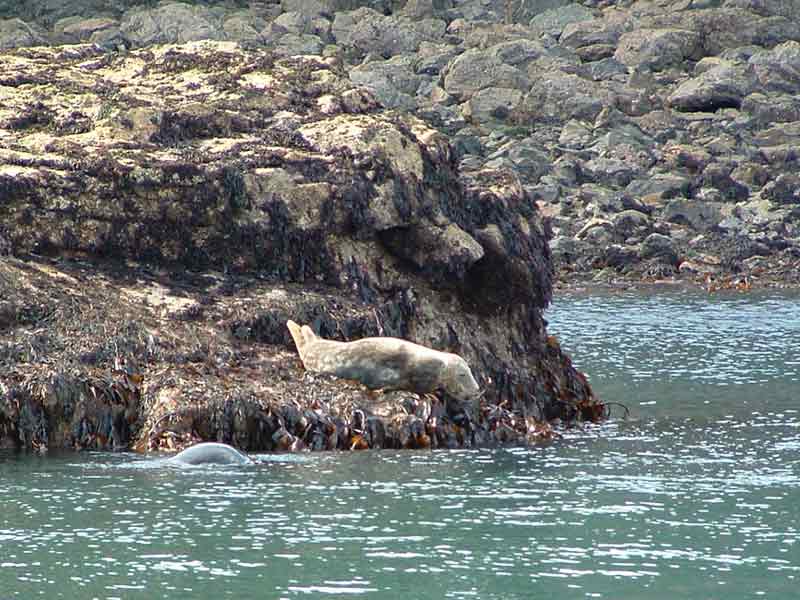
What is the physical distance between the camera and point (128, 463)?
19.1m

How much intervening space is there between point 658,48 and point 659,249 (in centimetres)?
3386

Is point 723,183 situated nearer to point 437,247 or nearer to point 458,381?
point 437,247

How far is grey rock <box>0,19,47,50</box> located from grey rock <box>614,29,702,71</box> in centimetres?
2948

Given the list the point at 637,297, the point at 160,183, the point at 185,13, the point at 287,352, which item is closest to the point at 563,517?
the point at 287,352

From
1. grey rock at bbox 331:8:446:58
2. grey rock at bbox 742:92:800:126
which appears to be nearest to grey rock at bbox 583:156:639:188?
grey rock at bbox 742:92:800:126

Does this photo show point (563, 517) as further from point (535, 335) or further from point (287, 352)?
point (535, 335)

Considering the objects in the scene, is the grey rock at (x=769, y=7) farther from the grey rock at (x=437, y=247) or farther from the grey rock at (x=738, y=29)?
the grey rock at (x=437, y=247)

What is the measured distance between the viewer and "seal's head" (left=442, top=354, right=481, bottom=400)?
849 inches

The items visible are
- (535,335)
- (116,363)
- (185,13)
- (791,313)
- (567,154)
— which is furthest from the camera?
(185,13)

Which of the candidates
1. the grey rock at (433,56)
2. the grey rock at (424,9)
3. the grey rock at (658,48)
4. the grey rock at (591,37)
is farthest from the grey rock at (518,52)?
the grey rock at (424,9)

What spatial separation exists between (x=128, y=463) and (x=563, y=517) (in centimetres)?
515

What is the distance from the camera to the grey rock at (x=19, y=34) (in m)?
88.0

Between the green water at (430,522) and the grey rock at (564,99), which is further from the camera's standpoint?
the grey rock at (564,99)

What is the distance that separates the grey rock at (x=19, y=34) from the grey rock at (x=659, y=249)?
1602 inches
